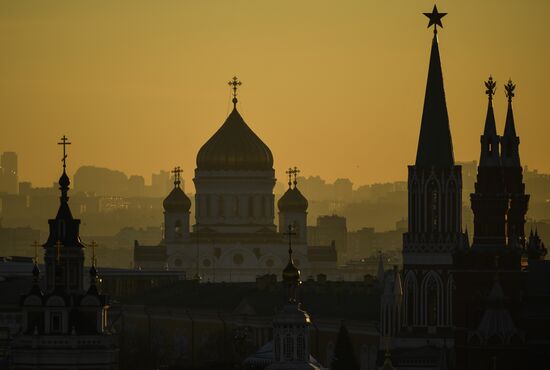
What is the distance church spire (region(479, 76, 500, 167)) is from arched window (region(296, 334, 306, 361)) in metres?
22.9

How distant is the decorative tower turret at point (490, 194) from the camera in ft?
419

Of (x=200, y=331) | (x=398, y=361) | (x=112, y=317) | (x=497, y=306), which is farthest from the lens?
Answer: (x=200, y=331)

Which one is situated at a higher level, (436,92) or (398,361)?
(436,92)

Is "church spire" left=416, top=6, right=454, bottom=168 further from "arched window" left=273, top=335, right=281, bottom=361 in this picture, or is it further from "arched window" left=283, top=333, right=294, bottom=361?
"arched window" left=283, top=333, right=294, bottom=361

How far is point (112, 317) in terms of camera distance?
158m

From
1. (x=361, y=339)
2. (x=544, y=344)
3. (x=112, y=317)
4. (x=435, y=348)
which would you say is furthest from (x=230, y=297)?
(x=544, y=344)

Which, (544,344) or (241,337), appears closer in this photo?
(544,344)

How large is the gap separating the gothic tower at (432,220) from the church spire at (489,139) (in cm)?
467

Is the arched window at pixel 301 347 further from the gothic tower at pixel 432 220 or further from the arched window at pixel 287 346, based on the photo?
the gothic tower at pixel 432 220

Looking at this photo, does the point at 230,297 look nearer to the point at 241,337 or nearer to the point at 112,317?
the point at 112,317

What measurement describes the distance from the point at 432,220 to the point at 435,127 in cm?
310

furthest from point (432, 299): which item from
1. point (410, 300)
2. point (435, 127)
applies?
point (435, 127)

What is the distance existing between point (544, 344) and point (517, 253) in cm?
574

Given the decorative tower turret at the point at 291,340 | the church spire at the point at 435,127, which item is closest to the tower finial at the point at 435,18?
the church spire at the point at 435,127
